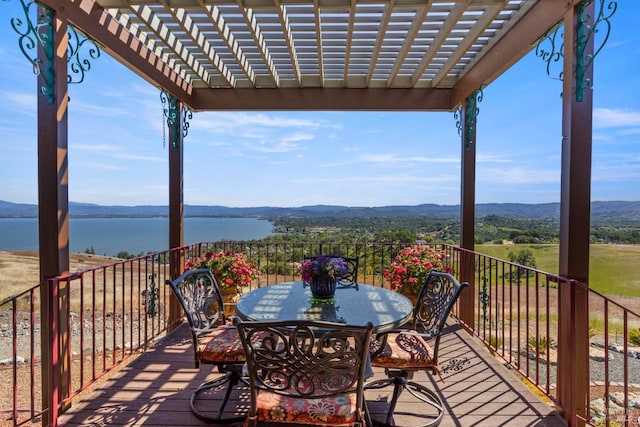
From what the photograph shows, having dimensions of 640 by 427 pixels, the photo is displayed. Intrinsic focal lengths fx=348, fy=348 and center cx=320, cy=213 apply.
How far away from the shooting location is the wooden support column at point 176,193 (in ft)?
13.8

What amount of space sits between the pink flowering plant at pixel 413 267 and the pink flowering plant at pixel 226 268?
1797 mm

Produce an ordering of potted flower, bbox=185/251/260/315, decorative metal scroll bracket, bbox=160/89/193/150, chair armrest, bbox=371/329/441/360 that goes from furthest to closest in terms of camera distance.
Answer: potted flower, bbox=185/251/260/315 < decorative metal scroll bracket, bbox=160/89/193/150 < chair armrest, bbox=371/329/441/360

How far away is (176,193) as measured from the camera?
439cm

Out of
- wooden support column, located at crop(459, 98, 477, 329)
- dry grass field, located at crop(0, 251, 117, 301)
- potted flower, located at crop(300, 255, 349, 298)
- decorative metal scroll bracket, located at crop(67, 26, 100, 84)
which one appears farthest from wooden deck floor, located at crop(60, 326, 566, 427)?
dry grass field, located at crop(0, 251, 117, 301)

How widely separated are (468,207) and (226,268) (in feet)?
10.1

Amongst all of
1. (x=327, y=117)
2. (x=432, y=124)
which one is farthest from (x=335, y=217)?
(x=432, y=124)

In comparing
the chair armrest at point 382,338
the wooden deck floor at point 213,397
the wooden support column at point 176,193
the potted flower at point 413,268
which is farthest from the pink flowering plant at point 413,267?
the wooden support column at point 176,193

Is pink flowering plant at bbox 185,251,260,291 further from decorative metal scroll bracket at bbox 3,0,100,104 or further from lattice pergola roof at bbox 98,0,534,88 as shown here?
decorative metal scroll bracket at bbox 3,0,100,104

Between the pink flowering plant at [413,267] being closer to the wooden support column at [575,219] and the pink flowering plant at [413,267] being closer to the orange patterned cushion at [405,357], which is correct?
the wooden support column at [575,219]

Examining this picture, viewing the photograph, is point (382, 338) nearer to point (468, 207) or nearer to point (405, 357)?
point (405, 357)

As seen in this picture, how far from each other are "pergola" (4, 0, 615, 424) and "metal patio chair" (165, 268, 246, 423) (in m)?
0.81

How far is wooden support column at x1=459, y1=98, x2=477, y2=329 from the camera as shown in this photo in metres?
4.05

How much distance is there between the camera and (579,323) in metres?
2.21

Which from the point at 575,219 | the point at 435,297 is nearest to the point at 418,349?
the point at 435,297
